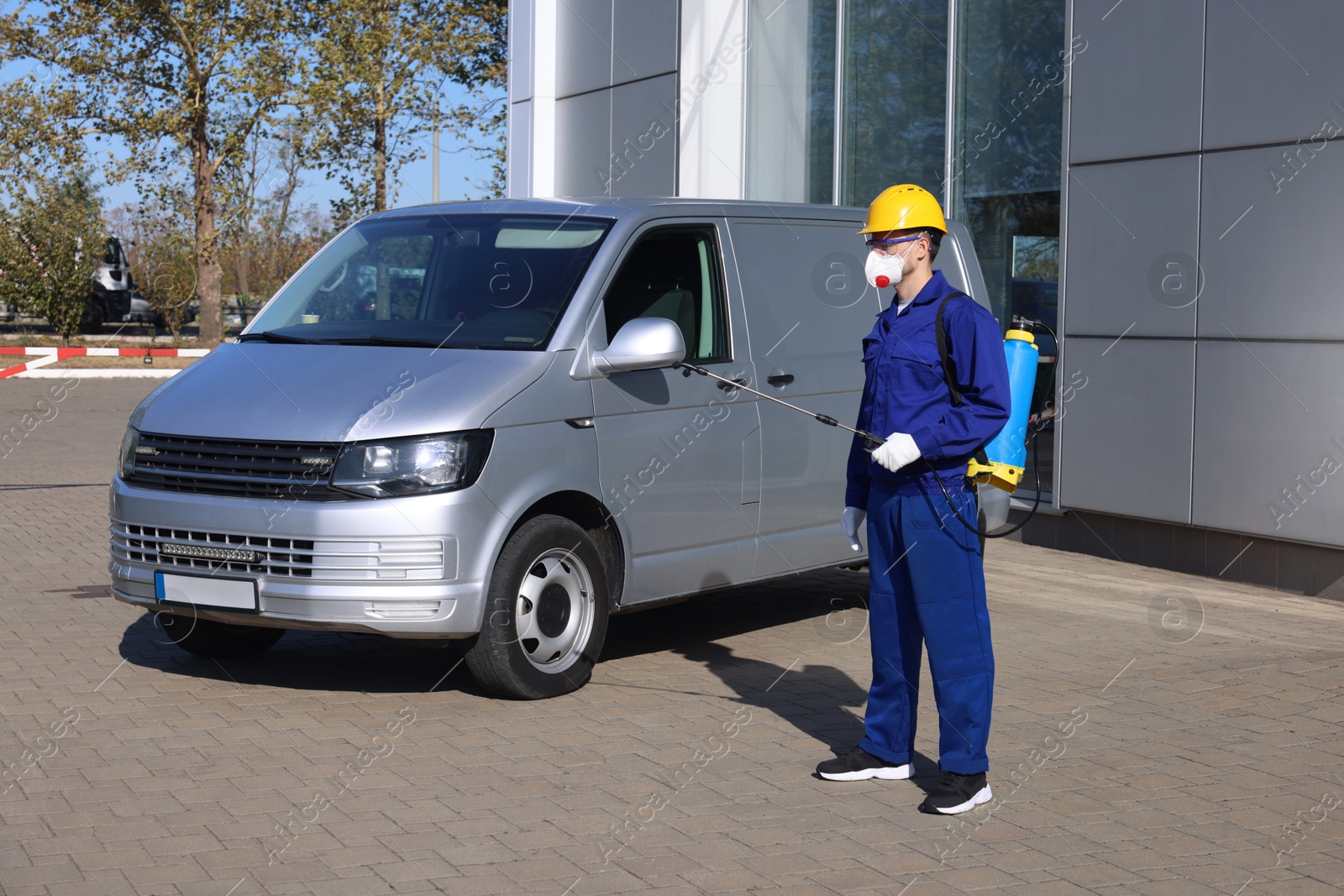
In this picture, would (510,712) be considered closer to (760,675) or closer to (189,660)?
(760,675)

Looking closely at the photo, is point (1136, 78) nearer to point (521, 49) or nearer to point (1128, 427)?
point (1128, 427)

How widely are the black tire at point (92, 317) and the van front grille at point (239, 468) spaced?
37.7 metres

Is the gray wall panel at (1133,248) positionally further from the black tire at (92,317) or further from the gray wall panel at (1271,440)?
the black tire at (92,317)

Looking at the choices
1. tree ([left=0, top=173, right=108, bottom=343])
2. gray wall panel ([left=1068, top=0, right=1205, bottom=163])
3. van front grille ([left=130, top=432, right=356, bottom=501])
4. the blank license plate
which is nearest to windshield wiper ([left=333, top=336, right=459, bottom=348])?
van front grille ([left=130, top=432, right=356, bottom=501])

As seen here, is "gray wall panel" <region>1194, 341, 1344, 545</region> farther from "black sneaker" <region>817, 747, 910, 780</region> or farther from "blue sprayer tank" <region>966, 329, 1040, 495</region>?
"black sneaker" <region>817, 747, 910, 780</region>

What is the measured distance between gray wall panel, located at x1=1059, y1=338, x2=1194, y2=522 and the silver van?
10.5 feet

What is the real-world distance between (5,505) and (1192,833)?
1033 centimetres

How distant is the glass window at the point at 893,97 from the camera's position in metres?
13.3

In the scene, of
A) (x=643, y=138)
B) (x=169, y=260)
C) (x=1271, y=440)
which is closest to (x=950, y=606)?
(x=1271, y=440)

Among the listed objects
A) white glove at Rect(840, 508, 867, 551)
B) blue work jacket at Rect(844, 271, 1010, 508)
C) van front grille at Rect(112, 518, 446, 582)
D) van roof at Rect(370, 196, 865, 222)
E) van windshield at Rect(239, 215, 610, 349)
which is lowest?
van front grille at Rect(112, 518, 446, 582)

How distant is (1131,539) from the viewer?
35.2 feet

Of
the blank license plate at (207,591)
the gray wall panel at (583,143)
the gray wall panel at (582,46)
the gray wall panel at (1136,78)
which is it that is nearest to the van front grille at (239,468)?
the blank license plate at (207,591)

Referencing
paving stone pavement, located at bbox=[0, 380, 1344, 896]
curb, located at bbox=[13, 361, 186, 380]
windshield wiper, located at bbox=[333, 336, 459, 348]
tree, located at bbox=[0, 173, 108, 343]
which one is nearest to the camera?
paving stone pavement, located at bbox=[0, 380, 1344, 896]

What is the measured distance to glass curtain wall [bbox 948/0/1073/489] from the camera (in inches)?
459
